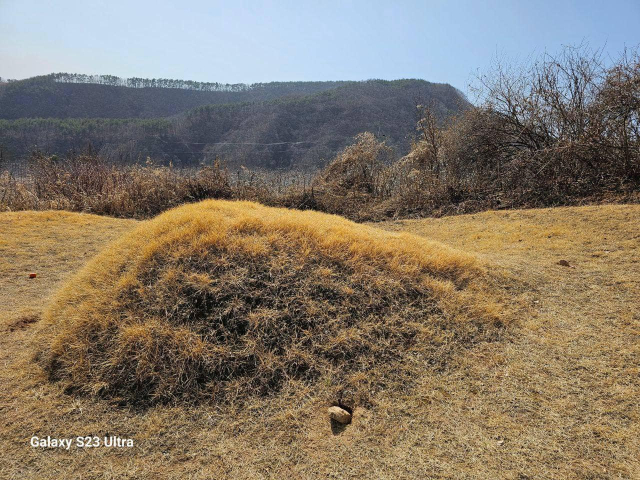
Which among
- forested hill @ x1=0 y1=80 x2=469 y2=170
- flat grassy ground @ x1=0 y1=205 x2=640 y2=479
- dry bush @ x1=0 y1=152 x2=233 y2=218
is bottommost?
flat grassy ground @ x1=0 y1=205 x2=640 y2=479

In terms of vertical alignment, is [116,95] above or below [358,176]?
above

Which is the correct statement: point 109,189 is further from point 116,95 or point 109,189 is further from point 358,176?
point 116,95

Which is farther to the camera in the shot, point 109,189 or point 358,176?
point 358,176

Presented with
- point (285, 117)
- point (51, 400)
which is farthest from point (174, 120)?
point (51, 400)

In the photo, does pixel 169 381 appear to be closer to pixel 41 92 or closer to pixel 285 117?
pixel 285 117

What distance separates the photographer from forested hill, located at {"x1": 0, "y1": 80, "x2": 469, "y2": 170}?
28.9 meters

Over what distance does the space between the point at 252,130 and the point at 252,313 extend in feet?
105

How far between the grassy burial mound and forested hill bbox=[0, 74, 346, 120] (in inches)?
1654

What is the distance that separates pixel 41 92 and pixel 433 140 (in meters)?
44.6

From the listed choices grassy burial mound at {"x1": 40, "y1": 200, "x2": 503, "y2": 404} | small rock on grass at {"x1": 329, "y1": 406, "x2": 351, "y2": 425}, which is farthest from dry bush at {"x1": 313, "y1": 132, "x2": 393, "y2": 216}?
A: small rock on grass at {"x1": 329, "y1": 406, "x2": 351, "y2": 425}

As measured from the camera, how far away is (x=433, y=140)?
33.9 ft

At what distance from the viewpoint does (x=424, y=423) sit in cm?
210

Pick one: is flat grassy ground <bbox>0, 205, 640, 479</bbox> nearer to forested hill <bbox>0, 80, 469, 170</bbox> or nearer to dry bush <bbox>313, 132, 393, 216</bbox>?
dry bush <bbox>313, 132, 393, 216</bbox>

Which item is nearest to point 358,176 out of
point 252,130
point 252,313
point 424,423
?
point 252,313
